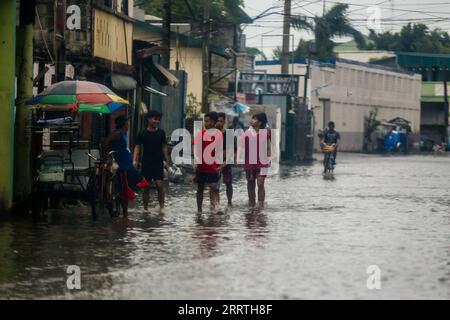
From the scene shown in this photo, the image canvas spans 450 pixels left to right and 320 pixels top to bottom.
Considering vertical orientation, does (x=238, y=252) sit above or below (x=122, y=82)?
below

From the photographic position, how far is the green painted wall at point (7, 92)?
17062mm

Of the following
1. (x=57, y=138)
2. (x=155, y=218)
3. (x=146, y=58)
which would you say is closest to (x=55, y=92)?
(x=155, y=218)

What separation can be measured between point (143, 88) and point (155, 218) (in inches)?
591

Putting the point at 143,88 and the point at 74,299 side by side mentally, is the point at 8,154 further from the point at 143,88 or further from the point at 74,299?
the point at 143,88

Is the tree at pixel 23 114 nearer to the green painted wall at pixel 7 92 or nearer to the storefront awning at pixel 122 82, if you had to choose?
the green painted wall at pixel 7 92

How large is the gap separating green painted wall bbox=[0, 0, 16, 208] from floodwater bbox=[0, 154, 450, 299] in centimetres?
103

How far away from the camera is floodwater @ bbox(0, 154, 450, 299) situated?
9.77 m

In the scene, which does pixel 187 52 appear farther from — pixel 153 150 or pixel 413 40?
pixel 413 40

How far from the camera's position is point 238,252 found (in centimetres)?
1265

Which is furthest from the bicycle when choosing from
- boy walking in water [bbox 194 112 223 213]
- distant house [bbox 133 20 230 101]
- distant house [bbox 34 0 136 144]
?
boy walking in water [bbox 194 112 223 213]

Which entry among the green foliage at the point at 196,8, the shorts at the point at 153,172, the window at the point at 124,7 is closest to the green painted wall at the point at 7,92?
the shorts at the point at 153,172

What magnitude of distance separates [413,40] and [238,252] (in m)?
94.0

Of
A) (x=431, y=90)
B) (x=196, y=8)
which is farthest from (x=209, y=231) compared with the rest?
(x=431, y=90)
